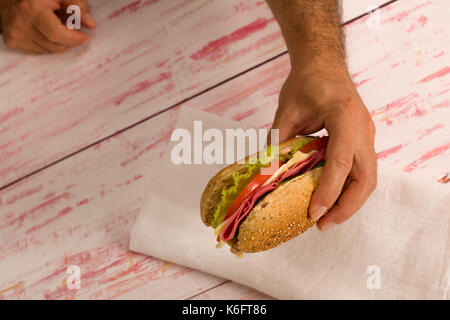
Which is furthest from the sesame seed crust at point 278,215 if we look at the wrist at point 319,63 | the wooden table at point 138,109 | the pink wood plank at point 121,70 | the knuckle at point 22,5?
the knuckle at point 22,5

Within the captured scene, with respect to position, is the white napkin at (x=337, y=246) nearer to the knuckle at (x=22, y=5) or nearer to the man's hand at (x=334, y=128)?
the man's hand at (x=334, y=128)

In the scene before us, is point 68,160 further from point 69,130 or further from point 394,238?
point 394,238

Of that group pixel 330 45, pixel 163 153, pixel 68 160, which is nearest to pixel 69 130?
pixel 68 160

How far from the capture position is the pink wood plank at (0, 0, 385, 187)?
150 cm

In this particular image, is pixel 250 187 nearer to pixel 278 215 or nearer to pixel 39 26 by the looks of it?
pixel 278 215

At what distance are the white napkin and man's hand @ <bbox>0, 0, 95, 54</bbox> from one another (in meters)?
0.60

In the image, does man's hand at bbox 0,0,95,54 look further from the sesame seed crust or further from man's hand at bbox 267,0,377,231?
the sesame seed crust

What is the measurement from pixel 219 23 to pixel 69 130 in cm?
68

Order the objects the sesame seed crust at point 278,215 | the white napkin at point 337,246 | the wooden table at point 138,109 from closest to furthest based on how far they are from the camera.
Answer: the sesame seed crust at point 278,215 → the white napkin at point 337,246 → the wooden table at point 138,109

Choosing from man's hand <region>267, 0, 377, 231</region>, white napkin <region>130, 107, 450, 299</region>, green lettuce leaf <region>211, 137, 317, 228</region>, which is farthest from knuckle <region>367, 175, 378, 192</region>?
green lettuce leaf <region>211, 137, 317, 228</region>

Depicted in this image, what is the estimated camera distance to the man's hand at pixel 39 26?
1.45 metres

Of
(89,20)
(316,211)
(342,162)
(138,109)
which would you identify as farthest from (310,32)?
(89,20)

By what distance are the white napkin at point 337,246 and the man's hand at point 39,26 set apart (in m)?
0.60

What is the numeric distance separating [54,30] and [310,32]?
885 millimetres
